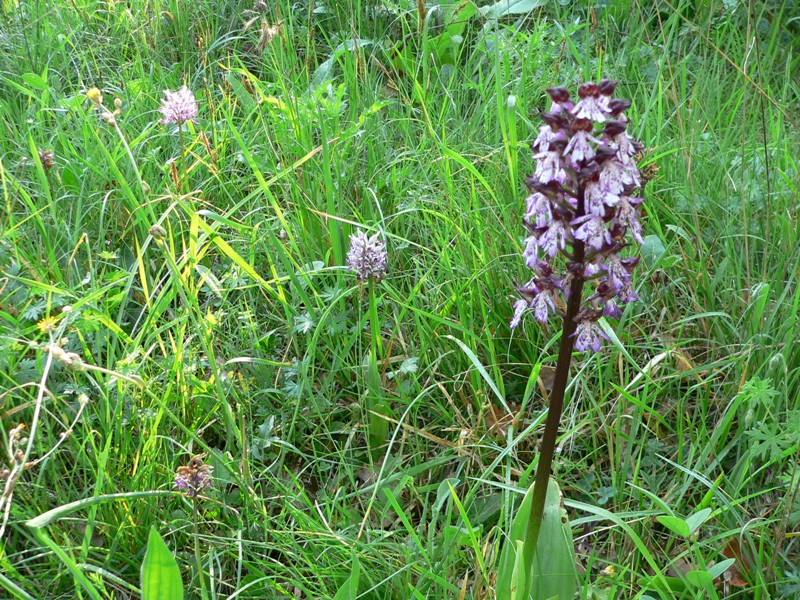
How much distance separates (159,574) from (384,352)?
1115mm

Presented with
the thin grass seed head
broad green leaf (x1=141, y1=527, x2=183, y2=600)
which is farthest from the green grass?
the thin grass seed head

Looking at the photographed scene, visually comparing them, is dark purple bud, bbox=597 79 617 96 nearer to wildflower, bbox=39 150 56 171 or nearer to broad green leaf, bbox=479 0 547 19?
wildflower, bbox=39 150 56 171

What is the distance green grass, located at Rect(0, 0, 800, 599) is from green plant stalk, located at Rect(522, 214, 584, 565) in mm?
136

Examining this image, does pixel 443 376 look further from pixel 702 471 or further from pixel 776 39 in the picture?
pixel 776 39

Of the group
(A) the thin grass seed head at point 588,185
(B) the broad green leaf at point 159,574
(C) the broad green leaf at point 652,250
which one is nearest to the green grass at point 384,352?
(C) the broad green leaf at point 652,250

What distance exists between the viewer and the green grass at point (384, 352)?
66.6 inches

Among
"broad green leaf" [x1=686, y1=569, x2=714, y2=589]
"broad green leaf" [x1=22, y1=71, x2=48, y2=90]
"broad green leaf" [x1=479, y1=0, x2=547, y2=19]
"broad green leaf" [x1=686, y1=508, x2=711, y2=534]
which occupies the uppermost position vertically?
"broad green leaf" [x1=22, y1=71, x2=48, y2=90]

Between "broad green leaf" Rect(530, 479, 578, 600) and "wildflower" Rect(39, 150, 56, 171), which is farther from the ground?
"wildflower" Rect(39, 150, 56, 171)

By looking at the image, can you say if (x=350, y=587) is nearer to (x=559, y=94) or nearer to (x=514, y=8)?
(x=559, y=94)

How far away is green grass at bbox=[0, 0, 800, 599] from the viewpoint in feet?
5.55

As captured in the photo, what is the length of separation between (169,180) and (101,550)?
1.50 metres

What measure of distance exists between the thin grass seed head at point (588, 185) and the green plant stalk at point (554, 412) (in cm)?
2

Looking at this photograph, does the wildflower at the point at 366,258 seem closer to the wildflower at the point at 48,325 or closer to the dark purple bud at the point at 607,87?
the wildflower at the point at 48,325

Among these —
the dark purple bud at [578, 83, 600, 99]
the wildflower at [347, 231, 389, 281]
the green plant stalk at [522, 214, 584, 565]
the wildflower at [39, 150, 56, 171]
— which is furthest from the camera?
the wildflower at [39, 150, 56, 171]
